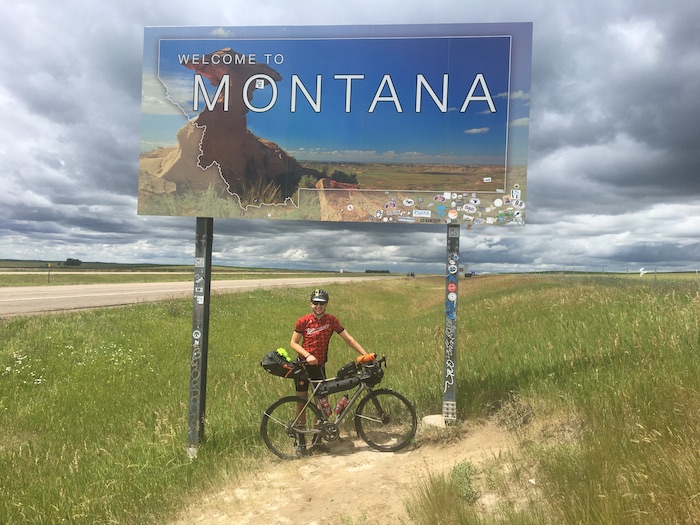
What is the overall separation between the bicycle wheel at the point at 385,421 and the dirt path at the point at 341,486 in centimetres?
17

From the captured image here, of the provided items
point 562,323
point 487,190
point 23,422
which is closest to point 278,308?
point 23,422

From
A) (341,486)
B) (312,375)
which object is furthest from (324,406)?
(341,486)

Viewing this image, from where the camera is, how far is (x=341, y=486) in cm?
459

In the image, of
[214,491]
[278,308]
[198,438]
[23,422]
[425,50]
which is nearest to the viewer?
[214,491]

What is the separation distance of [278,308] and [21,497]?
18967 mm

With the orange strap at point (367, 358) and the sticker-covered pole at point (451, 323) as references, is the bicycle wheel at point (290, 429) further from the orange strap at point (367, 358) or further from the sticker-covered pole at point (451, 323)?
the sticker-covered pole at point (451, 323)

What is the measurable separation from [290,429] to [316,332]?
1237 mm

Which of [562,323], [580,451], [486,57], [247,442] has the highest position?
[486,57]

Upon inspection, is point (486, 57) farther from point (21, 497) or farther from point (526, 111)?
point (21, 497)

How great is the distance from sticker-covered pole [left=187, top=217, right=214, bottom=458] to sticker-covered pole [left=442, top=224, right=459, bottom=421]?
307 cm

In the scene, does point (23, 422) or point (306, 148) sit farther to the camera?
point (23, 422)

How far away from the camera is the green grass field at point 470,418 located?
10.9ft

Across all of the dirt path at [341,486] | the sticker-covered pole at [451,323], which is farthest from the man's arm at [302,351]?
the sticker-covered pole at [451,323]

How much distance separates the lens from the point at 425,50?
536 cm
